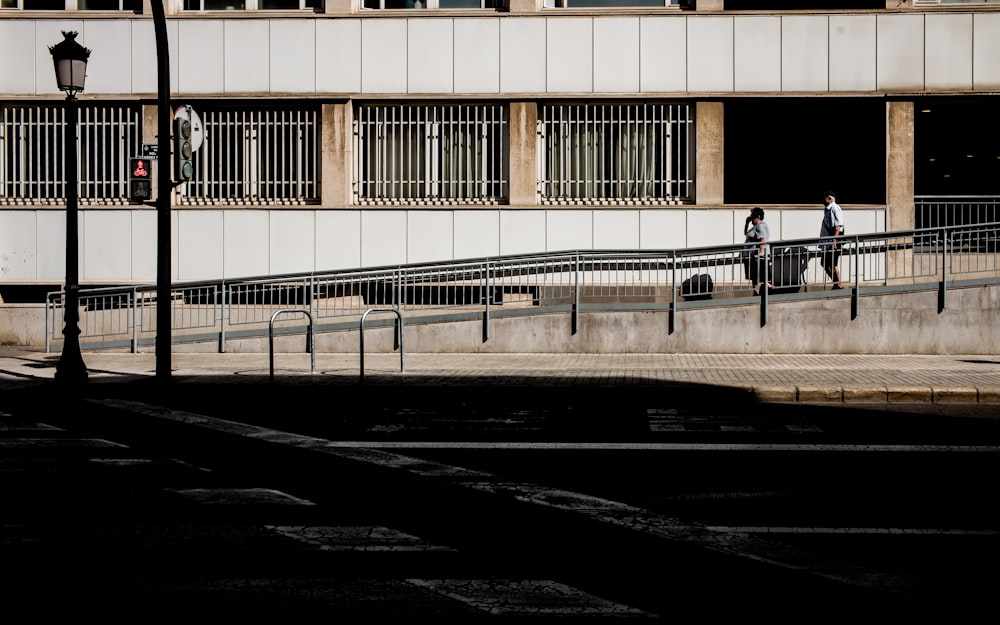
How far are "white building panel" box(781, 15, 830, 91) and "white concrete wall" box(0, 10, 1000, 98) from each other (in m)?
0.02

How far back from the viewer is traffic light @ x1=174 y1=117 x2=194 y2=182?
14.0 m

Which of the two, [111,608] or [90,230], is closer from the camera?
[111,608]

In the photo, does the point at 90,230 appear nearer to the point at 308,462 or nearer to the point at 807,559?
the point at 308,462

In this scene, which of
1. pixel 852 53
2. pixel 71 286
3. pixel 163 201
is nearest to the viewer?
pixel 163 201

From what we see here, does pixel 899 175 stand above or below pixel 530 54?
below

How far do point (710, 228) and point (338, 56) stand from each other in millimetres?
7690

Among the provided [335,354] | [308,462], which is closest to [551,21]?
[335,354]

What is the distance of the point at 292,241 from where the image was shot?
859 inches

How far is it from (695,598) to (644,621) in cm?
39

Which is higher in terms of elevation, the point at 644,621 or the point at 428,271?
the point at 428,271

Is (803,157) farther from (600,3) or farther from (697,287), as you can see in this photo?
(697,287)

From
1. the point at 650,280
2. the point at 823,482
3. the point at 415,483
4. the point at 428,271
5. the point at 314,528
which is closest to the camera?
the point at 314,528

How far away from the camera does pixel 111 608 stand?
5.11 metres

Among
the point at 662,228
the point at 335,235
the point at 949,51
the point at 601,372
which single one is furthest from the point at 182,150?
the point at 949,51
